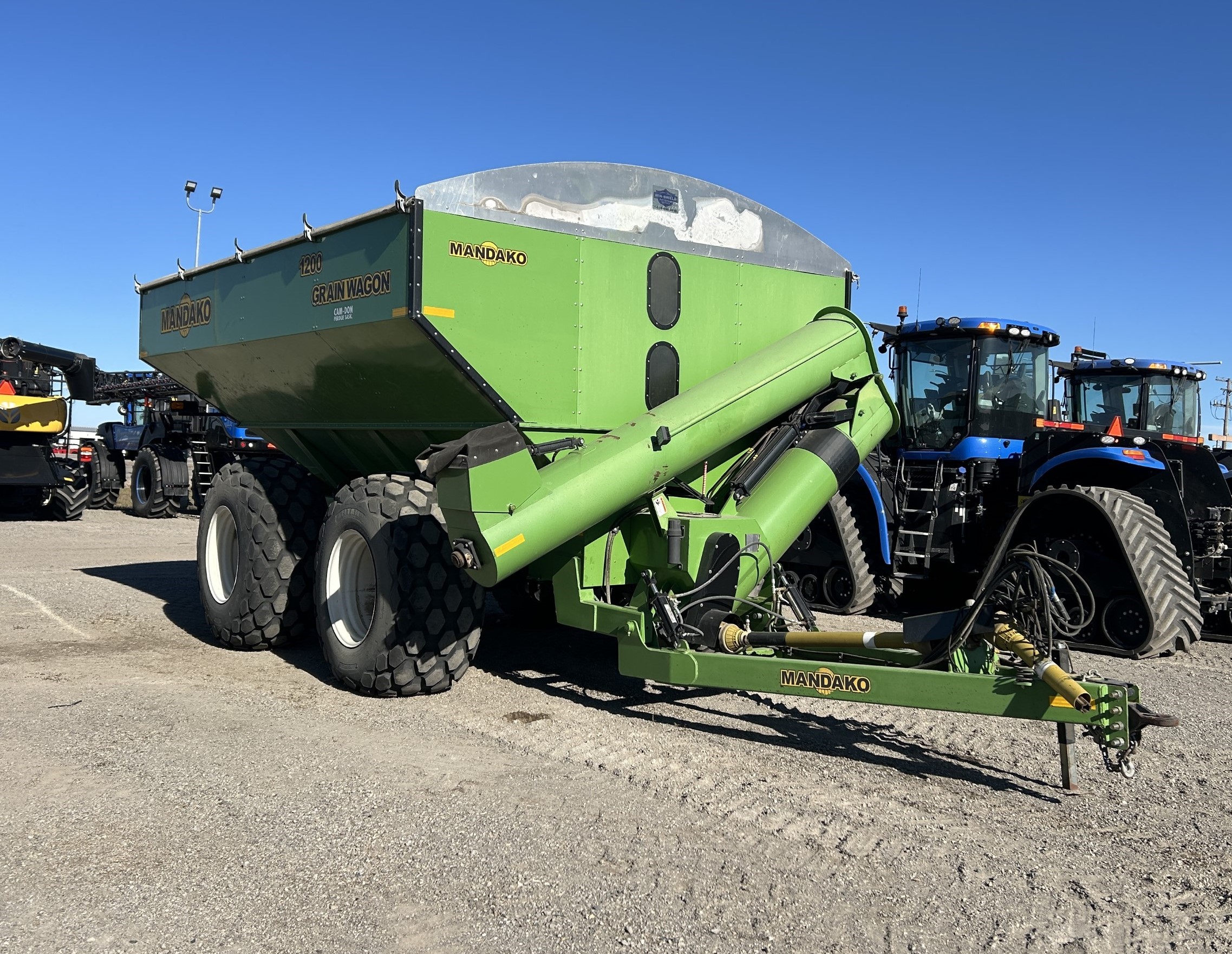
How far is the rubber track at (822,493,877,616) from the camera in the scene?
931 cm

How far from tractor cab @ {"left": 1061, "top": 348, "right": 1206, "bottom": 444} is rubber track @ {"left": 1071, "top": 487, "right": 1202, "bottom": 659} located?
12.0 feet

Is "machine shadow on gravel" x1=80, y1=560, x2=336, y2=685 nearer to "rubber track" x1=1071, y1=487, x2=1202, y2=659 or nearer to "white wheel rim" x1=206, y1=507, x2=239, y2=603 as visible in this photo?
"white wheel rim" x1=206, y1=507, x2=239, y2=603

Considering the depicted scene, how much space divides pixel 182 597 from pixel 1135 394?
9619mm

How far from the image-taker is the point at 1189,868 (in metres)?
3.64

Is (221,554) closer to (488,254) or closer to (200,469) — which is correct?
(488,254)

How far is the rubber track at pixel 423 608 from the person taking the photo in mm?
5688


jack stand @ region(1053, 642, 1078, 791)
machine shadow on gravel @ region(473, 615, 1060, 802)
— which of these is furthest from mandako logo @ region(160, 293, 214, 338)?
jack stand @ region(1053, 642, 1078, 791)

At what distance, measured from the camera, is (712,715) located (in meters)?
5.64

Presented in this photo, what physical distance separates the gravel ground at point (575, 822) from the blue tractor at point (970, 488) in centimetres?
193

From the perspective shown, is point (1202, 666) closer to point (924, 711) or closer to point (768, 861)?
point (924, 711)

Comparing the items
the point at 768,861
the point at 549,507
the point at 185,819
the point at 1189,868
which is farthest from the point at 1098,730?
the point at 185,819

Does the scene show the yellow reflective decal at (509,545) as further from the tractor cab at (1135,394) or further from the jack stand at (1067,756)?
the tractor cab at (1135,394)


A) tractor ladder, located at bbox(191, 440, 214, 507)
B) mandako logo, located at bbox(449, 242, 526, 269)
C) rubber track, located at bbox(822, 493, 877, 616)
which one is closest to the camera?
mandako logo, located at bbox(449, 242, 526, 269)

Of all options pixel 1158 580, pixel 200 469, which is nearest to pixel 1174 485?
pixel 1158 580
